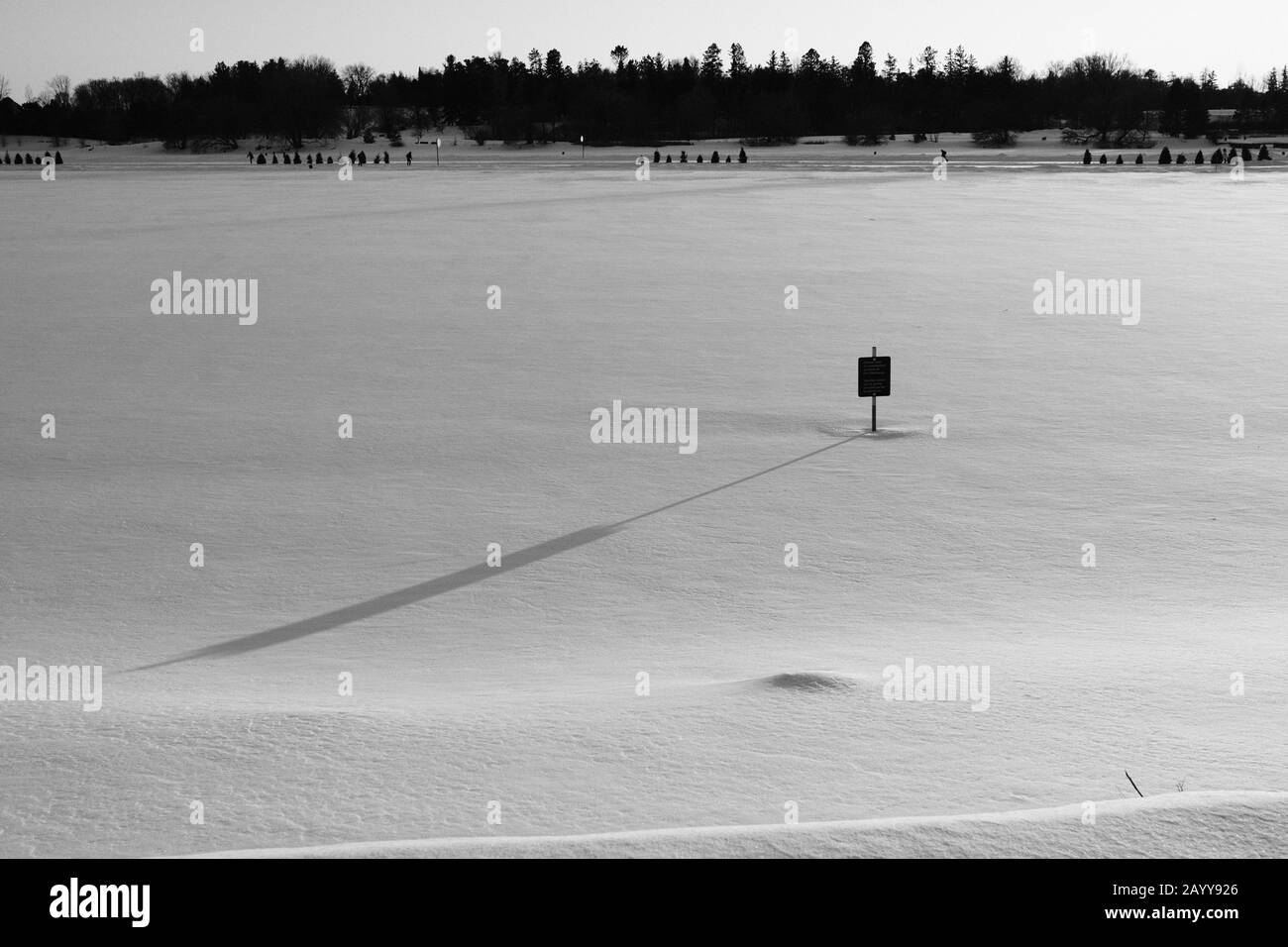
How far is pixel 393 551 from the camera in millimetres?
7336

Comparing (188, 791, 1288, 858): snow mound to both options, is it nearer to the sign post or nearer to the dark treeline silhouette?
the sign post

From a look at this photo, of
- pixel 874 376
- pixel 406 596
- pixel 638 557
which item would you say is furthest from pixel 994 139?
pixel 406 596

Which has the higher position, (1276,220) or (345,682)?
(1276,220)

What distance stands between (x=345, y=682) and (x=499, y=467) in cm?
379

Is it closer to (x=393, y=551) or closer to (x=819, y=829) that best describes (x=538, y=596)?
(x=393, y=551)

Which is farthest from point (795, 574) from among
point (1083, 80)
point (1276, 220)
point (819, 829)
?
point (1083, 80)

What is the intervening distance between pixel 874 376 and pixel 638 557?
3288 mm

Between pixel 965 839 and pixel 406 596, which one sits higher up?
pixel 965 839

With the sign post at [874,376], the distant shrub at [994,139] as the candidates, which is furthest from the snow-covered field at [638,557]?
the distant shrub at [994,139]

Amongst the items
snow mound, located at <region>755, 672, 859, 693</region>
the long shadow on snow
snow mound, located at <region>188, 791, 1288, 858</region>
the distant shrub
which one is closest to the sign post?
the long shadow on snow

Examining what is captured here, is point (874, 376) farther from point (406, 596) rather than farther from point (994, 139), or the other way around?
point (994, 139)

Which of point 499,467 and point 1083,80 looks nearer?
point 499,467

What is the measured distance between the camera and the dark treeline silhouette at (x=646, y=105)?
83250mm

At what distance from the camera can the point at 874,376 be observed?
9.76 metres
